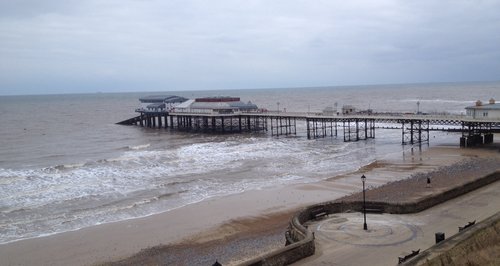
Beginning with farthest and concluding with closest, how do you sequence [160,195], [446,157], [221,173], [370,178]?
[446,157], [221,173], [370,178], [160,195]

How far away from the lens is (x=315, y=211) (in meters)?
21.2

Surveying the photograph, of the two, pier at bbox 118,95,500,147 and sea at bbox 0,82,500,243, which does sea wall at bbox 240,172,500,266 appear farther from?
pier at bbox 118,95,500,147

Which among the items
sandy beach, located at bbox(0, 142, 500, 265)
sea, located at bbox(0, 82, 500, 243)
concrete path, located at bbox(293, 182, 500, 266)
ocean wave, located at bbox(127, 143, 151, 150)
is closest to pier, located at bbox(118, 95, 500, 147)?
sea, located at bbox(0, 82, 500, 243)

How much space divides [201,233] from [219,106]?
50.7 m

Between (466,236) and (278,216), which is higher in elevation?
(466,236)

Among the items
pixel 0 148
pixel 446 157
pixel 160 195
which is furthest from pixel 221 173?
pixel 0 148

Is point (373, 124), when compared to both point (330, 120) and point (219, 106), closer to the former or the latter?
point (330, 120)

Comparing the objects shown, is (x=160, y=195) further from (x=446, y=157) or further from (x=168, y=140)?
(x=168, y=140)

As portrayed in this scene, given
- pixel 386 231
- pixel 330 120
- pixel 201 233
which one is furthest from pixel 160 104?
pixel 386 231

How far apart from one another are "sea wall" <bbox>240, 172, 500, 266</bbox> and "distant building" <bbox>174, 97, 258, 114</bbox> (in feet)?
156

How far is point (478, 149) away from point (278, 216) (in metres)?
26.9

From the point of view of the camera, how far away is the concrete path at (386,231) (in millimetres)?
16641

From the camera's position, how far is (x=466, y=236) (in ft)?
50.6

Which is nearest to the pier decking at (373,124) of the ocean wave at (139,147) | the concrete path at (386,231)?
the ocean wave at (139,147)
